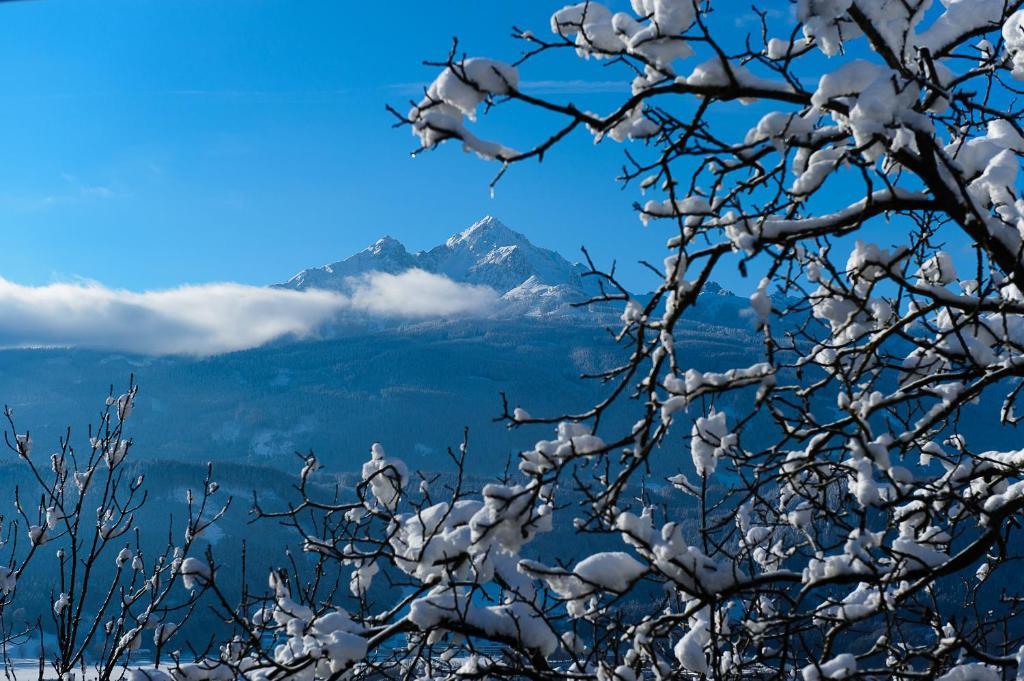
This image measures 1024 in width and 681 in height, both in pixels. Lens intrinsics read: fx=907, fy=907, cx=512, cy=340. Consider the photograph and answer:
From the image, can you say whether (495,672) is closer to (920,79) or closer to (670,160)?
(670,160)

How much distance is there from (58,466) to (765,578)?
17.0ft

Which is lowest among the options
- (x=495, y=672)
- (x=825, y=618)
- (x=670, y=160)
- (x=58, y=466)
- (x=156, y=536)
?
(x=156, y=536)

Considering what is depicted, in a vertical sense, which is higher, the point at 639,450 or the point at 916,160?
the point at 916,160

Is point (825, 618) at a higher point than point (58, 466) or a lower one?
lower

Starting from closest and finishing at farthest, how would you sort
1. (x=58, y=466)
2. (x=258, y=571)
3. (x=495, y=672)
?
(x=495, y=672)
(x=58, y=466)
(x=258, y=571)

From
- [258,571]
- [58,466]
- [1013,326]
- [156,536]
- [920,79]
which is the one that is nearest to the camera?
[920,79]

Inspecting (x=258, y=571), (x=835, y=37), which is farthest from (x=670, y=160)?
(x=258, y=571)

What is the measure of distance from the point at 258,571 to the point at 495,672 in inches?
5932

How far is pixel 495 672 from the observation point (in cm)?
411

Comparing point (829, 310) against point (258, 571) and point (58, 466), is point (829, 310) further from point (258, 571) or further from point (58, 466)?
point (258, 571)

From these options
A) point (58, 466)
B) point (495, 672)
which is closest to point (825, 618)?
point (495, 672)

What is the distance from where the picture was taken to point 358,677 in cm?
498

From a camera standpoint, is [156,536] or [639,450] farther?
[156,536]

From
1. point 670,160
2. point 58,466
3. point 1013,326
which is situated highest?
point 670,160
